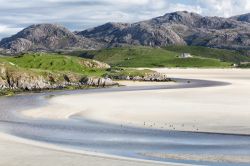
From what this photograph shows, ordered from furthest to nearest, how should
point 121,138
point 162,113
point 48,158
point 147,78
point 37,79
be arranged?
point 147,78, point 37,79, point 162,113, point 121,138, point 48,158

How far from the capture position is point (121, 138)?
47062 millimetres

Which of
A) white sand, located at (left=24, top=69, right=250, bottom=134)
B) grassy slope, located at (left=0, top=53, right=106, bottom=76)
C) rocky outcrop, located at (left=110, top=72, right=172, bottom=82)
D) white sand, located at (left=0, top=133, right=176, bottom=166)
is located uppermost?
grassy slope, located at (left=0, top=53, right=106, bottom=76)

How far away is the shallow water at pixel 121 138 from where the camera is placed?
131ft

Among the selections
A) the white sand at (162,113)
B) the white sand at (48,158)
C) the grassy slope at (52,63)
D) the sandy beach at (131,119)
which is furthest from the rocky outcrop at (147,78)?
the white sand at (48,158)

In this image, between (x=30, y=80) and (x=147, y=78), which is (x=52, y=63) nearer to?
(x=147, y=78)

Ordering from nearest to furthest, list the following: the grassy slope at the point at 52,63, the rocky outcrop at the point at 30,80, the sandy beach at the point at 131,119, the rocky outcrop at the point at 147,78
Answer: the sandy beach at the point at 131,119 → the rocky outcrop at the point at 30,80 → the rocky outcrop at the point at 147,78 → the grassy slope at the point at 52,63

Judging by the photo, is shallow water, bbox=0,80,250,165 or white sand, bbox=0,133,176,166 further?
shallow water, bbox=0,80,250,165

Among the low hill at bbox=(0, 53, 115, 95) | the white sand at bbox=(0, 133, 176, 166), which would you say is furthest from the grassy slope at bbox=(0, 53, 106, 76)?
the white sand at bbox=(0, 133, 176, 166)

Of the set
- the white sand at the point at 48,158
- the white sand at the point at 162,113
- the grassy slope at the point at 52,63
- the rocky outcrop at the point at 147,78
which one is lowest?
the rocky outcrop at the point at 147,78

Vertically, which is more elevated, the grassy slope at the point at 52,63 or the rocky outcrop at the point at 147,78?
the grassy slope at the point at 52,63

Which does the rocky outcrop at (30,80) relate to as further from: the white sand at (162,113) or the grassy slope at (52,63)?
the grassy slope at (52,63)

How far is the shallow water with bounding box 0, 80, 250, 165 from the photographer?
40062 millimetres

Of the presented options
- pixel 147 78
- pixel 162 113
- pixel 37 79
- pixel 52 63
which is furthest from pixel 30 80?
pixel 162 113

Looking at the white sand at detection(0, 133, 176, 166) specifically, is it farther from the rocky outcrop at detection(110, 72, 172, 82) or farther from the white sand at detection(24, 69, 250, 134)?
the rocky outcrop at detection(110, 72, 172, 82)
